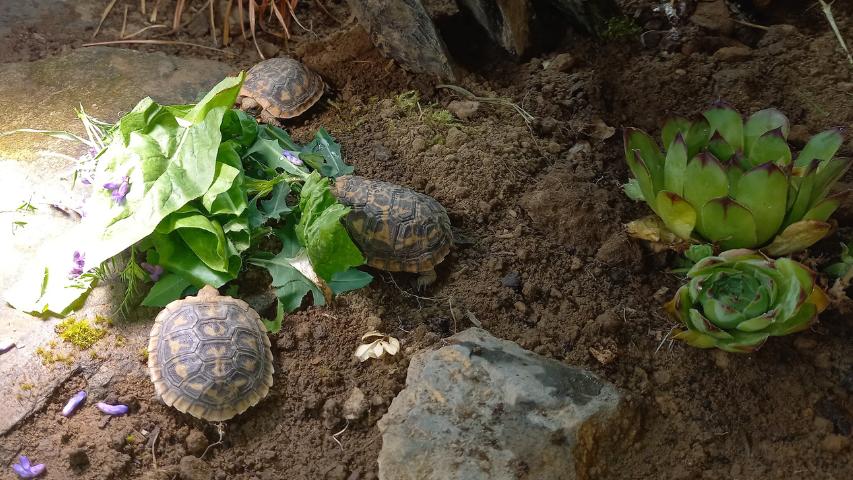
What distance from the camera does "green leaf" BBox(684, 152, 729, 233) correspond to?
2.26 m

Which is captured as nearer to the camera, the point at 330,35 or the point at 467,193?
the point at 467,193

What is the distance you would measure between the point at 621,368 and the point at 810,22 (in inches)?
90.6

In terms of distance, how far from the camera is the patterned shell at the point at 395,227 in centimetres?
265

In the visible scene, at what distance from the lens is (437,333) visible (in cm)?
247

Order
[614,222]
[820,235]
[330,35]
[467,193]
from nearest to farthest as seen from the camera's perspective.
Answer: [820,235] → [614,222] → [467,193] → [330,35]

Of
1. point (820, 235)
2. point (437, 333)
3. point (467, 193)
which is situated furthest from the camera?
point (467, 193)

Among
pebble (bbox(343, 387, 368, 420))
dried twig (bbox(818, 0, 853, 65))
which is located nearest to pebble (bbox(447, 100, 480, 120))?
pebble (bbox(343, 387, 368, 420))

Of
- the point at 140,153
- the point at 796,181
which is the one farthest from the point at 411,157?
the point at 796,181

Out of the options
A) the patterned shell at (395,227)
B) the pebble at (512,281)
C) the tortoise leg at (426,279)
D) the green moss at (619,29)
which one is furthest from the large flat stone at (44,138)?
the green moss at (619,29)

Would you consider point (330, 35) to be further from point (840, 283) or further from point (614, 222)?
point (840, 283)

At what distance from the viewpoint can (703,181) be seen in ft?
7.59

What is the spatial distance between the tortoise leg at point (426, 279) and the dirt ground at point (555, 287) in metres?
0.05

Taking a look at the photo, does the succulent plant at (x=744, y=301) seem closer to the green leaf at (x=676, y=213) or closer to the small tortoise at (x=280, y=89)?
the green leaf at (x=676, y=213)

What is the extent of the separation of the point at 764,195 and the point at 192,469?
7.01 ft
